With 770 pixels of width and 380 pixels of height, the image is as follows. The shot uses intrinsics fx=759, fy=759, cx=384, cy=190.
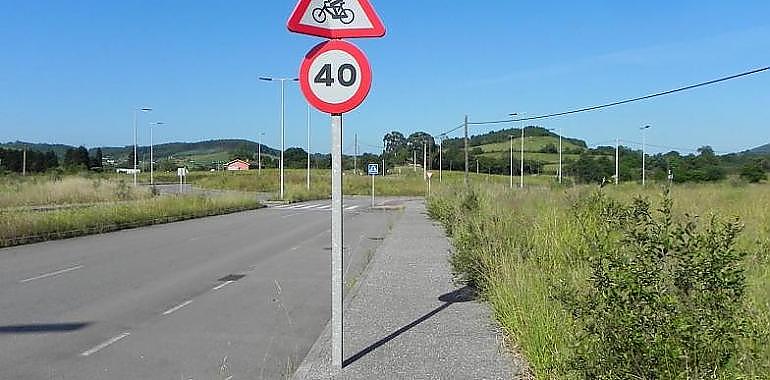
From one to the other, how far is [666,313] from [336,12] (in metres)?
3.30

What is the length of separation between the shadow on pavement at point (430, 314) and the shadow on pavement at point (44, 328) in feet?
12.6

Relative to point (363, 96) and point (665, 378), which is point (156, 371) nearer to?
point (363, 96)

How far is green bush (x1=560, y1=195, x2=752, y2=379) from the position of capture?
3865 millimetres

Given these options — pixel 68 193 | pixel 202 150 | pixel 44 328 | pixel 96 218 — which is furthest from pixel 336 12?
pixel 202 150

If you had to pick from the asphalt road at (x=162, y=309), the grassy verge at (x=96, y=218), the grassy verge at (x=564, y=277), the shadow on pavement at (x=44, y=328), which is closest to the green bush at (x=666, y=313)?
the grassy verge at (x=564, y=277)

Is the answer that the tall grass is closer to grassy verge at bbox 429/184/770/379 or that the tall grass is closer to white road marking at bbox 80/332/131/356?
white road marking at bbox 80/332/131/356

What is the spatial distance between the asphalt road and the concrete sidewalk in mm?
517

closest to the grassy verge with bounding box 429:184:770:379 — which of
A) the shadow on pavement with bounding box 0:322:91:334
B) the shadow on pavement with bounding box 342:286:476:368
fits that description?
the shadow on pavement with bounding box 342:286:476:368

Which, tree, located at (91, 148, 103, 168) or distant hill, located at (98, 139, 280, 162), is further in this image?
distant hill, located at (98, 139, 280, 162)

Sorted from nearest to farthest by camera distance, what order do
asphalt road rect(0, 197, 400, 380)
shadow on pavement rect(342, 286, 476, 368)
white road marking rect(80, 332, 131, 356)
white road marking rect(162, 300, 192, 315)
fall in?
shadow on pavement rect(342, 286, 476, 368)
asphalt road rect(0, 197, 400, 380)
white road marking rect(80, 332, 131, 356)
white road marking rect(162, 300, 192, 315)

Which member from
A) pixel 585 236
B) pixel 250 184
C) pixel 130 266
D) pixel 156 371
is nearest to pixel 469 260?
pixel 585 236

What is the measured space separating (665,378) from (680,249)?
834mm

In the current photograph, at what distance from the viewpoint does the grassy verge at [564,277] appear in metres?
3.88

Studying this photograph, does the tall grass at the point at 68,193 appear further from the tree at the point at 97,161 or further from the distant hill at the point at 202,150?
the distant hill at the point at 202,150
